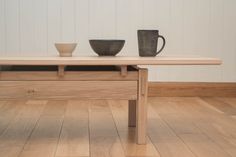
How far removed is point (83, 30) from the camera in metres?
3.50

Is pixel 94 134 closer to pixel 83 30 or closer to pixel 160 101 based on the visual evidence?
pixel 160 101

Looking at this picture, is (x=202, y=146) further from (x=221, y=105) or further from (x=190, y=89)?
(x=190, y=89)

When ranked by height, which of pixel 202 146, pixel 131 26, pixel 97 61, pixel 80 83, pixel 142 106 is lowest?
pixel 202 146

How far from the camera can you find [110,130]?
2338mm

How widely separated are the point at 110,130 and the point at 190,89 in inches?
56.1

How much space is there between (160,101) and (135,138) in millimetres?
1241

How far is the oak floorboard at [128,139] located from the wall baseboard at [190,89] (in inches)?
26.2

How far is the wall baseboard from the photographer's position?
360 cm

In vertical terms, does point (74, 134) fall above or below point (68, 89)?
below

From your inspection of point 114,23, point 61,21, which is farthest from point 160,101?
point 61,21

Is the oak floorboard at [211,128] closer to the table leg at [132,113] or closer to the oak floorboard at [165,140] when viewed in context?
the oak floorboard at [165,140]

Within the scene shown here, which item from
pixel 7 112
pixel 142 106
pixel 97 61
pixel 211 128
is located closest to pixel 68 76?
pixel 97 61

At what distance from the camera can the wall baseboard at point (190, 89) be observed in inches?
142

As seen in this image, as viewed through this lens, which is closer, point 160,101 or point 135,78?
point 135,78
